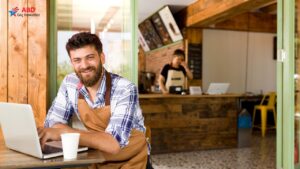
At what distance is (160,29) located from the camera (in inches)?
313

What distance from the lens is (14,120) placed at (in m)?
1.40

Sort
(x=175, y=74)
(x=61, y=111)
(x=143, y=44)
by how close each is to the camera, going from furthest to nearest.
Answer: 1. (x=143, y=44)
2. (x=175, y=74)
3. (x=61, y=111)

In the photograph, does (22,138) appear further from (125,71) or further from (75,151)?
(125,71)

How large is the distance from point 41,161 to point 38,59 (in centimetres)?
129

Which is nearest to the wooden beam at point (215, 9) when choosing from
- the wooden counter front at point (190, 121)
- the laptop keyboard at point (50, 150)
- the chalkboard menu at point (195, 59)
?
the chalkboard menu at point (195, 59)

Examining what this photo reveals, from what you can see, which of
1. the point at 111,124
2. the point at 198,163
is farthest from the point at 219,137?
the point at 111,124

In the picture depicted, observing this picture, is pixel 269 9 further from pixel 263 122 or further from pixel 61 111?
pixel 61 111

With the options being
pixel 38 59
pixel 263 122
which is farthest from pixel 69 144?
pixel 263 122

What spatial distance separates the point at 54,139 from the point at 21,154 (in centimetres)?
18

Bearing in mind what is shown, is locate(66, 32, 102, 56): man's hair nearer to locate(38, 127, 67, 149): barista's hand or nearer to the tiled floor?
locate(38, 127, 67, 149): barista's hand

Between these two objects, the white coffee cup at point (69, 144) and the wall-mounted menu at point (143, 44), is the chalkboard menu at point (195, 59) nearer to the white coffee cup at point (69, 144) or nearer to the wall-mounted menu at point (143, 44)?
the wall-mounted menu at point (143, 44)

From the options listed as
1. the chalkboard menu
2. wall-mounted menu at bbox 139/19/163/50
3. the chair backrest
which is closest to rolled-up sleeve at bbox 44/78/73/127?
the chalkboard menu

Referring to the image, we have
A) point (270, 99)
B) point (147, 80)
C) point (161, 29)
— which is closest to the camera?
point (270, 99)

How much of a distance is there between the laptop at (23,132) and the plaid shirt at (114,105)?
19 cm
